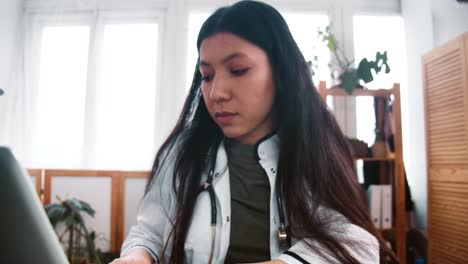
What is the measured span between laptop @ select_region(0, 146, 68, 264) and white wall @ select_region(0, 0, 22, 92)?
3294 mm

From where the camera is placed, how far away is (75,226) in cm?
239

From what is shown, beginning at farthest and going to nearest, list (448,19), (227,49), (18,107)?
(18,107)
(448,19)
(227,49)

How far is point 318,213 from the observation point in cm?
73

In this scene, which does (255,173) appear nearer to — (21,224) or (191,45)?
(21,224)

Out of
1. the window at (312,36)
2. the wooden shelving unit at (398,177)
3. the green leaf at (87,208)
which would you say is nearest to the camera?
the green leaf at (87,208)

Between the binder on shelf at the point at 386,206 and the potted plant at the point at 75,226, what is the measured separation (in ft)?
6.73

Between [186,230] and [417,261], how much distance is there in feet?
7.76

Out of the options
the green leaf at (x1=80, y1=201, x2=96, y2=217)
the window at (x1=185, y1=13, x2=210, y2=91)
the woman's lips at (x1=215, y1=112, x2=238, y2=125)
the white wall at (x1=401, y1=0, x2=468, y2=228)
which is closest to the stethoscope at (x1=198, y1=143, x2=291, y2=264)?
the woman's lips at (x1=215, y1=112, x2=238, y2=125)

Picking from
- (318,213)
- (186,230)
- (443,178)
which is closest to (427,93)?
(443,178)

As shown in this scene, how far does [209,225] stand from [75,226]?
2.00 metres

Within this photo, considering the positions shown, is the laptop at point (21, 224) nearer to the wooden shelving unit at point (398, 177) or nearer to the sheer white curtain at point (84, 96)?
the wooden shelving unit at point (398, 177)

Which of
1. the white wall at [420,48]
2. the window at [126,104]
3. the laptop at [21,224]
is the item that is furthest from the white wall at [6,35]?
the white wall at [420,48]

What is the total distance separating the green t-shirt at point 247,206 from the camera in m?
0.77

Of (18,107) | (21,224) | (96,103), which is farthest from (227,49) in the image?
(18,107)
